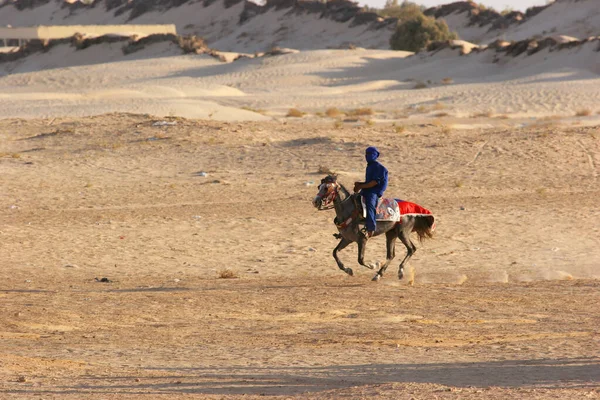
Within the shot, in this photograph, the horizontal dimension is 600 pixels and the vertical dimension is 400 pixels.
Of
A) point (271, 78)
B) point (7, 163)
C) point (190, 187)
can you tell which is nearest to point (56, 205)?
point (190, 187)

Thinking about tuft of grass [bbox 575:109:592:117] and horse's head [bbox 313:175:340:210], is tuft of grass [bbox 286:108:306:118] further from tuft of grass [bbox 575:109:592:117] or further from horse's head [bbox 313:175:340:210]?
horse's head [bbox 313:175:340:210]

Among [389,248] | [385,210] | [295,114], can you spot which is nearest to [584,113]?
[295,114]

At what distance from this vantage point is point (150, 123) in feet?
107

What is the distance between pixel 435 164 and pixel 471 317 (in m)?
15.8

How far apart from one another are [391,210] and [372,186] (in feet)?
2.20

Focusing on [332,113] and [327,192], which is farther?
[332,113]

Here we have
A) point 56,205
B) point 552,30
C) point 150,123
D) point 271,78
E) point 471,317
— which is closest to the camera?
point 471,317

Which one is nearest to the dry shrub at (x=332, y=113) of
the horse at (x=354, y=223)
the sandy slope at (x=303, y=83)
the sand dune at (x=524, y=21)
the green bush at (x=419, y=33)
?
the sandy slope at (x=303, y=83)

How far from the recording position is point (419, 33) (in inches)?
3022

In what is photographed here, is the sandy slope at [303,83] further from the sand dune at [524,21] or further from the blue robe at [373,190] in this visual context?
the blue robe at [373,190]

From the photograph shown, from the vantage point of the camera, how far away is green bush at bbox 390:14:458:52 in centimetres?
7581

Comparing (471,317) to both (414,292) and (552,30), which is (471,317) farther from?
(552,30)

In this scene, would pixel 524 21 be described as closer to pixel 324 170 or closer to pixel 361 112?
pixel 361 112

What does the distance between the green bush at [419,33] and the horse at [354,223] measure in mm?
61306
